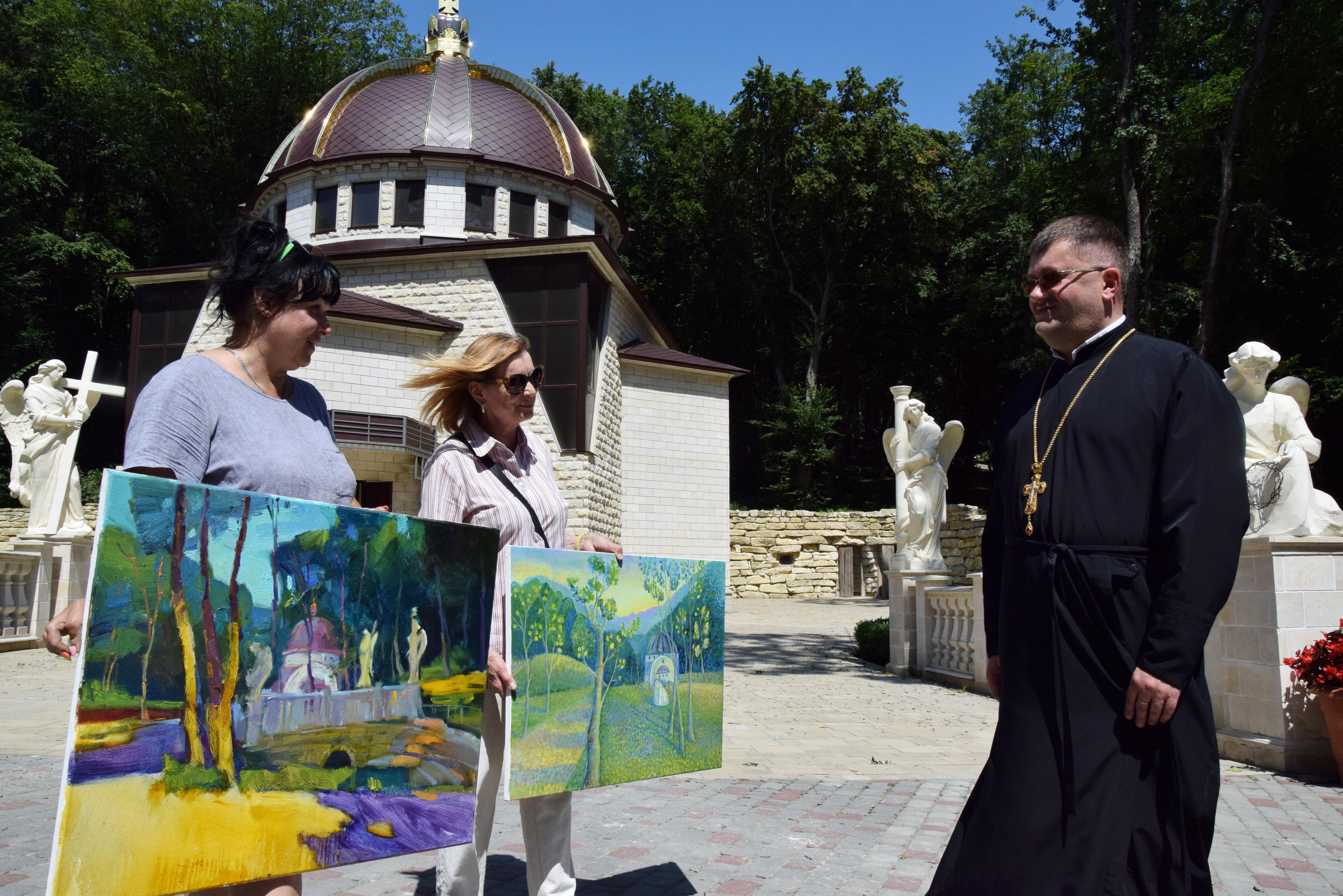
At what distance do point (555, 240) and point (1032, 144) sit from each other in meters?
24.5

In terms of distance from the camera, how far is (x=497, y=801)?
5.34 meters

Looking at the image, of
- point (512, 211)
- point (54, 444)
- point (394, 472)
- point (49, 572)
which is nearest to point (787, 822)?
point (49, 572)

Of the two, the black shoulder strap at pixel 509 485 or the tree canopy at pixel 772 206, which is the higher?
the tree canopy at pixel 772 206

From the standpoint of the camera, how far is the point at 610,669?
3135mm

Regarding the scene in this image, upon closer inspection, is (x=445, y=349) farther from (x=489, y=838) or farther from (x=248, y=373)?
(x=248, y=373)

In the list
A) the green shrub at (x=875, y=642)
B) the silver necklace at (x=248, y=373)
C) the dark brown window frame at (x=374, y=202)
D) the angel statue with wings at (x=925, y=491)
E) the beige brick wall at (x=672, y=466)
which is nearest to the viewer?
the silver necklace at (x=248, y=373)

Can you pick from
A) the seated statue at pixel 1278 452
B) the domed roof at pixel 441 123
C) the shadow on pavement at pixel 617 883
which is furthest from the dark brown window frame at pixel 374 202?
the shadow on pavement at pixel 617 883

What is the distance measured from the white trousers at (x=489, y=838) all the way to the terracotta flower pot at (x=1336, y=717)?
5024 mm

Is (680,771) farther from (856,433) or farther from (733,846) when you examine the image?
(856,433)

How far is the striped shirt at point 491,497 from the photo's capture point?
295cm

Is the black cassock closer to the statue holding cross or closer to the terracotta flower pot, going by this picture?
the terracotta flower pot

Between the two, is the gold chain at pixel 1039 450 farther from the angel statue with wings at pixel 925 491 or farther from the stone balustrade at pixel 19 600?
the stone balustrade at pixel 19 600

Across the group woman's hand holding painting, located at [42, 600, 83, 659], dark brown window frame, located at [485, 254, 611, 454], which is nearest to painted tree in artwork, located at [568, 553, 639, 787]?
woman's hand holding painting, located at [42, 600, 83, 659]

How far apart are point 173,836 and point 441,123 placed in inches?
1136
